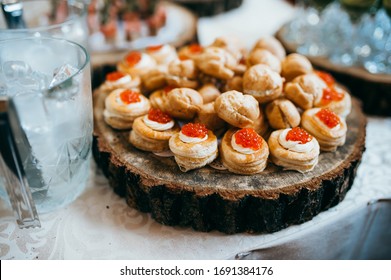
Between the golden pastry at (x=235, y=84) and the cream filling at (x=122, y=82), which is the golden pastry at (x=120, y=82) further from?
the golden pastry at (x=235, y=84)

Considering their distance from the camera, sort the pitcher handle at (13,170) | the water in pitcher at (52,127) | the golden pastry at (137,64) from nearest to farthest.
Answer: the pitcher handle at (13,170), the water in pitcher at (52,127), the golden pastry at (137,64)

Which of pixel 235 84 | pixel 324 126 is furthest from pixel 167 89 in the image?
pixel 324 126

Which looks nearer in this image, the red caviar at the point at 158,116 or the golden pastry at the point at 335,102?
the red caviar at the point at 158,116

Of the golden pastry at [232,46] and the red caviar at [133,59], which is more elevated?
the golden pastry at [232,46]

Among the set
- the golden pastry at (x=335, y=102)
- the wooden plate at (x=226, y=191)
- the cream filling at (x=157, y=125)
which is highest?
the golden pastry at (x=335, y=102)

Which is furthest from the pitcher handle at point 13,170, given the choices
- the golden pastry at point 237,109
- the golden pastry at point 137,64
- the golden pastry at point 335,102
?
the golden pastry at point 335,102

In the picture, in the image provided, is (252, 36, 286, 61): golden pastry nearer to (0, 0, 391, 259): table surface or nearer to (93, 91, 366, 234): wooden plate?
(93, 91, 366, 234): wooden plate

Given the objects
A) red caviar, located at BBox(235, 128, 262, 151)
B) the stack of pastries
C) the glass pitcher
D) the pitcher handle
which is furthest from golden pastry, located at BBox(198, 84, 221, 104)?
the pitcher handle
